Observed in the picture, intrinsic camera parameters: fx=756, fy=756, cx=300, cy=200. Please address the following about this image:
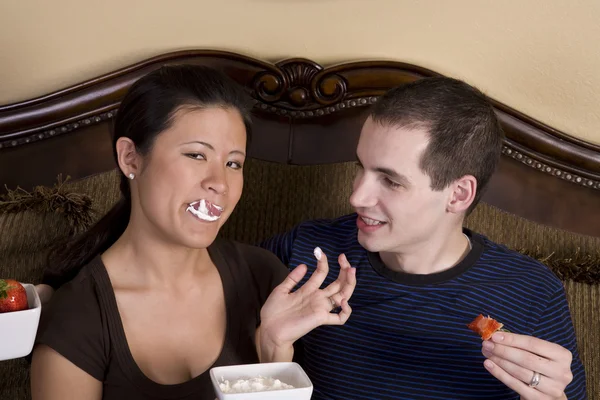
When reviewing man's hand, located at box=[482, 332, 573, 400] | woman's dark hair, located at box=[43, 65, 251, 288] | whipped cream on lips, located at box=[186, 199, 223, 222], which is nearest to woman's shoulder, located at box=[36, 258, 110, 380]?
woman's dark hair, located at box=[43, 65, 251, 288]

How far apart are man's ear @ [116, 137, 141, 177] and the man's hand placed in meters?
0.77

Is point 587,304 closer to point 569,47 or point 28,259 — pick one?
point 569,47

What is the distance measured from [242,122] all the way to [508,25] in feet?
3.23

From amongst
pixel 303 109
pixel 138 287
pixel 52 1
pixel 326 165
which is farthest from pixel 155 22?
pixel 138 287

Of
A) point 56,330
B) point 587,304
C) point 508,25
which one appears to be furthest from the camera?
point 508,25

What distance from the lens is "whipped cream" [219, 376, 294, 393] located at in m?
1.21

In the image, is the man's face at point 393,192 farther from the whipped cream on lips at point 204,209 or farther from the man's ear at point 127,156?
the man's ear at point 127,156

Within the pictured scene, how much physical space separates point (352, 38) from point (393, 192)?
73cm

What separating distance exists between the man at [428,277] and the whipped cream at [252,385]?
1.57 ft

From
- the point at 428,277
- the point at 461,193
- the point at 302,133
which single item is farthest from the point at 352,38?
the point at 428,277

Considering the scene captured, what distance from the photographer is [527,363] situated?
1.38 meters

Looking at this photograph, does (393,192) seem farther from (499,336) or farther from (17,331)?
(17,331)

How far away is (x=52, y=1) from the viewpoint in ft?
6.75

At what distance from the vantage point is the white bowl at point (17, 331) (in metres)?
1.29
